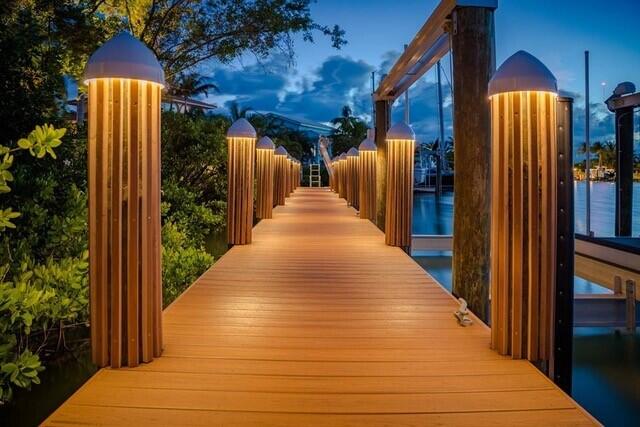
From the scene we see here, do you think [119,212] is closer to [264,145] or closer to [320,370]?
[320,370]

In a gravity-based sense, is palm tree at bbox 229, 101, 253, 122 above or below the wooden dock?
above

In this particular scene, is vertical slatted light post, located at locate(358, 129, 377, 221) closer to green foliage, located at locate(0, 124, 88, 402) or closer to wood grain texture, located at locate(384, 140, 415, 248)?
wood grain texture, located at locate(384, 140, 415, 248)

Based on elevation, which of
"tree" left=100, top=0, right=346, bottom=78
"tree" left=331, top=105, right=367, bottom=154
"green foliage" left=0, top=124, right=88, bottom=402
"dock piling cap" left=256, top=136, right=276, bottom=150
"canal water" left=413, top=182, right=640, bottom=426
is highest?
"tree" left=331, top=105, right=367, bottom=154

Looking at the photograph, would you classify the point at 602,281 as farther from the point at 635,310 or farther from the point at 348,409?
the point at 348,409

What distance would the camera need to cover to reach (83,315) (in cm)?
419

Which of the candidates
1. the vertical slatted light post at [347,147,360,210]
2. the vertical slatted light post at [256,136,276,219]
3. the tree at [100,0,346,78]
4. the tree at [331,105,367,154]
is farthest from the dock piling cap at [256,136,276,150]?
the tree at [331,105,367,154]

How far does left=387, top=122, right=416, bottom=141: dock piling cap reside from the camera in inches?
273

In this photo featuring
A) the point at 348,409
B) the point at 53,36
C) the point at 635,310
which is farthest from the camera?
the point at 635,310

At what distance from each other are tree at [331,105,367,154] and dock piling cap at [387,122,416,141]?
3287 cm

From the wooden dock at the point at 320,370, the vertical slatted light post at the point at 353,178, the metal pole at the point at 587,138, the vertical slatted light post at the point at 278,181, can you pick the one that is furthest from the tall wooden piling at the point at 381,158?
the wooden dock at the point at 320,370

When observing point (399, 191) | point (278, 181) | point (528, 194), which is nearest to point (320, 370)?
point (528, 194)

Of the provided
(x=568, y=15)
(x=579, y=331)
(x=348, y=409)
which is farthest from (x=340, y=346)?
(x=568, y=15)

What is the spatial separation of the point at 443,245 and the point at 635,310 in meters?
6.22

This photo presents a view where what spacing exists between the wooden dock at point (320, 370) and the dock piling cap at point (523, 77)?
4.59 ft
